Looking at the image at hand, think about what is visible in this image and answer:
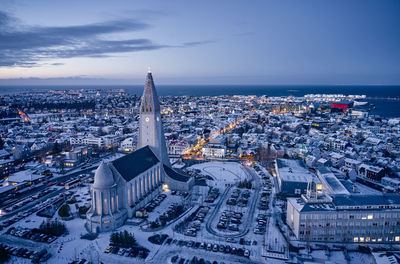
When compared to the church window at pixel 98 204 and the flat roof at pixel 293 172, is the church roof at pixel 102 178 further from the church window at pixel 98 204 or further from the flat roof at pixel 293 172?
the flat roof at pixel 293 172

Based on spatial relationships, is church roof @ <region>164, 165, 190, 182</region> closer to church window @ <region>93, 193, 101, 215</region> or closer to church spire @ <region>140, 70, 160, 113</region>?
church spire @ <region>140, 70, 160, 113</region>

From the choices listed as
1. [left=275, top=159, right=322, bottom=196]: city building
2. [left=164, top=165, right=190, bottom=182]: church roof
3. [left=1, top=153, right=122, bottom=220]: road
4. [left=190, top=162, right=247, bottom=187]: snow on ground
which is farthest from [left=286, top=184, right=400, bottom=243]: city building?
[left=1, top=153, right=122, bottom=220]: road

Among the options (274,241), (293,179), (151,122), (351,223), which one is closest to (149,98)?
(151,122)

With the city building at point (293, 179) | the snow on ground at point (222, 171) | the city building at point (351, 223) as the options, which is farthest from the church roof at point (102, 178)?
the city building at point (293, 179)

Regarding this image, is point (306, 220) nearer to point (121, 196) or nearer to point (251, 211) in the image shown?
point (251, 211)

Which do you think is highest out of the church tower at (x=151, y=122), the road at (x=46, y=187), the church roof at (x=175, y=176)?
the church tower at (x=151, y=122)

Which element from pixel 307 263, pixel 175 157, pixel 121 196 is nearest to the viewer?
pixel 307 263

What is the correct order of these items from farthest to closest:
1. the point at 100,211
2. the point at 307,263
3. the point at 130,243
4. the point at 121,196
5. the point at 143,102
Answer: the point at 143,102 → the point at 121,196 → the point at 100,211 → the point at 130,243 → the point at 307,263

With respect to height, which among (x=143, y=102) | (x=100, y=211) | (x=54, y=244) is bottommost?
(x=54, y=244)

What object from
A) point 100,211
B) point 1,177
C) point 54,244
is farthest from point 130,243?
point 1,177
